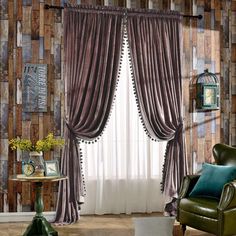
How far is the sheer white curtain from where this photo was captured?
6609 millimetres

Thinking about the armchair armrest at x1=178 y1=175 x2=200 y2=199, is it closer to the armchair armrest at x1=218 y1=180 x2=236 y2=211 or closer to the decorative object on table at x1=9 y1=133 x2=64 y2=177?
the armchair armrest at x1=218 y1=180 x2=236 y2=211

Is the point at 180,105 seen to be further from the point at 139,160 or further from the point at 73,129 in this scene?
the point at 73,129

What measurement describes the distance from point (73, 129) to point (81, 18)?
1.38 metres

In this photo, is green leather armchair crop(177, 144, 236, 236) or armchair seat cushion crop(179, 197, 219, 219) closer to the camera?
green leather armchair crop(177, 144, 236, 236)

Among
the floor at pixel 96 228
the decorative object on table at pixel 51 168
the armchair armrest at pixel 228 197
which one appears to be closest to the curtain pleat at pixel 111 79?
the floor at pixel 96 228

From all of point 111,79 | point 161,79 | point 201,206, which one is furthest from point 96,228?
point 161,79

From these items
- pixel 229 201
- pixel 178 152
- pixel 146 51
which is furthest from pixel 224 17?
pixel 229 201

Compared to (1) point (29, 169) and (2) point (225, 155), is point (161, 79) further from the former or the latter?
(1) point (29, 169)

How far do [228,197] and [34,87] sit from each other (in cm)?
273

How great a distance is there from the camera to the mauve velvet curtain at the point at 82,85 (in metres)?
6.32

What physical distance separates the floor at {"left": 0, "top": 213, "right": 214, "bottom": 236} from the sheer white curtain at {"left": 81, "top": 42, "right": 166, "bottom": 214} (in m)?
0.28

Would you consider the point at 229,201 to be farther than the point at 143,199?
No

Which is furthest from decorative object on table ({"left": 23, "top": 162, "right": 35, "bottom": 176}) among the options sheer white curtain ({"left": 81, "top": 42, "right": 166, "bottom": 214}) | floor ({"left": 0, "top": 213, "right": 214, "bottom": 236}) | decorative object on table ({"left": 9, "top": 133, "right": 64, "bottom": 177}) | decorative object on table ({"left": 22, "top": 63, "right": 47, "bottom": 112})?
sheer white curtain ({"left": 81, "top": 42, "right": 166, "bottom": 214})

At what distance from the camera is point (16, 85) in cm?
629
